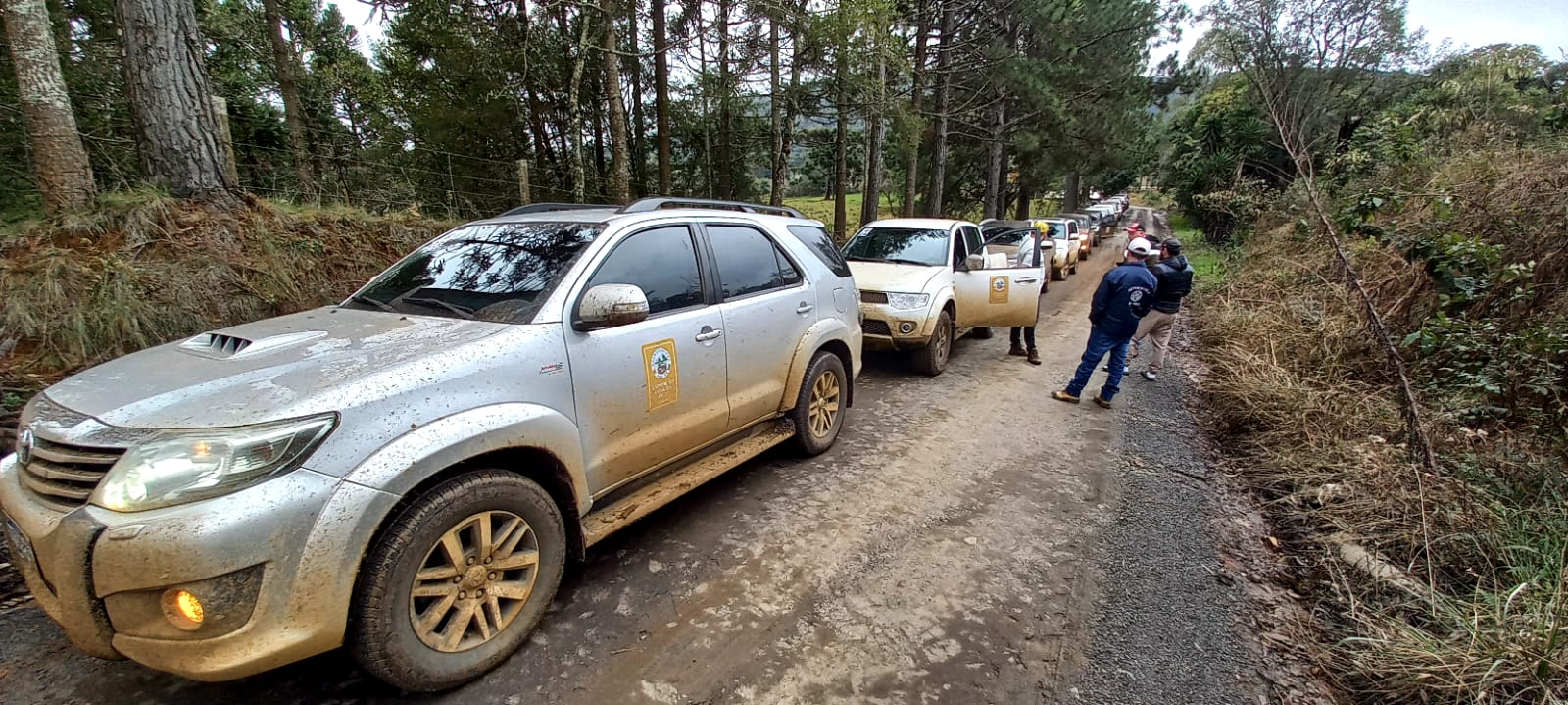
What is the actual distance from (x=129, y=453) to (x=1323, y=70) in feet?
94.9

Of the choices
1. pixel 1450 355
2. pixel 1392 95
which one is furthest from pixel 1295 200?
pixel 1392 95

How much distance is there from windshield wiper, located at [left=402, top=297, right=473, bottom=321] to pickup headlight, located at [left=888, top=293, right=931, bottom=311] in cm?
451

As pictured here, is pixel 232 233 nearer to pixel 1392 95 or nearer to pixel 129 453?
pixel 129 453

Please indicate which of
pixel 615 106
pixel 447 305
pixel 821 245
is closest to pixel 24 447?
pixel 447 305

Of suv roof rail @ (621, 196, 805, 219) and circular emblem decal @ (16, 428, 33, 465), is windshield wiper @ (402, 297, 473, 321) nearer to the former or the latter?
suv roof rail @ (621, 196, 805, 219)

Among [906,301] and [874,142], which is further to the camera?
[874,142]

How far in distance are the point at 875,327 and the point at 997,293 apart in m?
1.89

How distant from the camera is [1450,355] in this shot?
15.6ft

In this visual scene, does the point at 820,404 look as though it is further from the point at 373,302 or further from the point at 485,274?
the point at 373,302

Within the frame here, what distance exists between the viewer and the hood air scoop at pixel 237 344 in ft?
7.47

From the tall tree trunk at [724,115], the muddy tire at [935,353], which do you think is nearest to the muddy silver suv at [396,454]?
the muddy tire at [935,353]

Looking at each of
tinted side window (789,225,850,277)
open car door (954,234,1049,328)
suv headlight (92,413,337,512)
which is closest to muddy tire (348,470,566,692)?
suv headlight (92,413,337,512)

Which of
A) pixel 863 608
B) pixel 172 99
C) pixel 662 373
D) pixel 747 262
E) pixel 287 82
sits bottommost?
pixel 863 608

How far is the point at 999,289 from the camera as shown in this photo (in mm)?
7457
